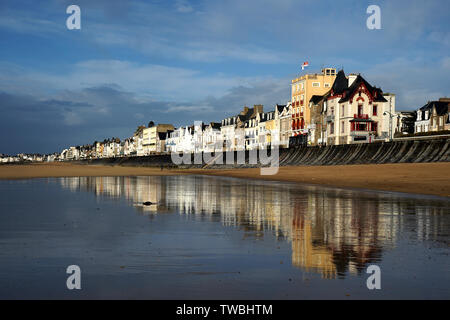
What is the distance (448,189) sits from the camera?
3175 centimetres

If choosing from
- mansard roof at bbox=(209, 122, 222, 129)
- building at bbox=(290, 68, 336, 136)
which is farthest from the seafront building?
mansard roof at bbox=(209, 122, 222, 129)

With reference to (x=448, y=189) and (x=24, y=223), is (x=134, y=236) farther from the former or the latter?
(x=448, y=189)

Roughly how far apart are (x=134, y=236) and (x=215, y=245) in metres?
2.61

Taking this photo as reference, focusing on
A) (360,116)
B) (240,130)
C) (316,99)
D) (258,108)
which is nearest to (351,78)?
(316,99)

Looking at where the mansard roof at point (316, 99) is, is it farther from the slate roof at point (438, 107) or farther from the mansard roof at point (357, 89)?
the slate roof at point (438, 107)

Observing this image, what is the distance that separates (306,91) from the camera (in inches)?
4245

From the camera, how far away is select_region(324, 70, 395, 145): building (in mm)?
86125

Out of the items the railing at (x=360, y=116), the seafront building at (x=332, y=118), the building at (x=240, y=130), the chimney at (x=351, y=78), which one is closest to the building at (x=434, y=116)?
the seafront building at (x=332, y=118)

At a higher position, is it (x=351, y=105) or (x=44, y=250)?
(x=351, y=105)

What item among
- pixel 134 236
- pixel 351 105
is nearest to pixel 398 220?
pixel 134 236

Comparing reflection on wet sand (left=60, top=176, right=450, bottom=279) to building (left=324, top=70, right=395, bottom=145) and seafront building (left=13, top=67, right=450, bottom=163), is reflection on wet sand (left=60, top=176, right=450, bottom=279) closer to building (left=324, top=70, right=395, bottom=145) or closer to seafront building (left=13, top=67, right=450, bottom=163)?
seafront building (left=13, top=67, right=450, bottom=163)

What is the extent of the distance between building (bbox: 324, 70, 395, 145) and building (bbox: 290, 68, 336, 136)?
1484cm

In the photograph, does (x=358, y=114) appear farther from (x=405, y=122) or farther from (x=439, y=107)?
(x=405, y=122)

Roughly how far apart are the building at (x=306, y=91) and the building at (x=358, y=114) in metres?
14.8
